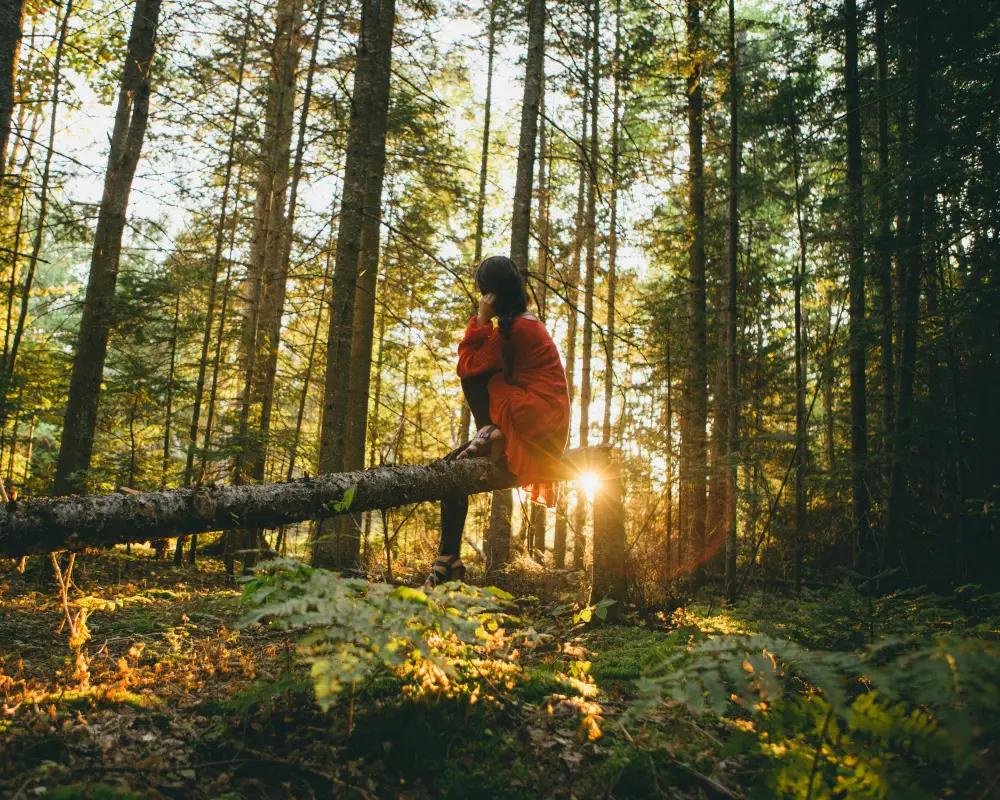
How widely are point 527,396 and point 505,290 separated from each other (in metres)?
1.03

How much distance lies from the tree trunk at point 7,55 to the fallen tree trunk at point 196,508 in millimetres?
3201

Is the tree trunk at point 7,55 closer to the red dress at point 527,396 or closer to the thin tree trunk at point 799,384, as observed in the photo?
the red dress at point 527,396

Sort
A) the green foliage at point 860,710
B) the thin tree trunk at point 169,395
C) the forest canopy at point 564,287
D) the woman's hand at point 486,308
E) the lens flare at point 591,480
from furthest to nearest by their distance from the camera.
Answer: the thin tree trunk at point 169,395 < the forest canopy at point 564,287 < the lens flare at point 591,480 < the woman's hand at point 486,308 < the green foliage at point 860,710

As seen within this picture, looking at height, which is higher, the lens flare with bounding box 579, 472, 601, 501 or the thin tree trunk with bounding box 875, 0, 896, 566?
the thin tree trunk with bounding box 875, 0, 896, 566

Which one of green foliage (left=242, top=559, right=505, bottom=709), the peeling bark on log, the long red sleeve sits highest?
the long red sleeve

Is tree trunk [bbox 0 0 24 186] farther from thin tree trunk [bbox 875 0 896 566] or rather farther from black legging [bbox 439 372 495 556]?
thin tree trunk [bbox 875 0 896 566]

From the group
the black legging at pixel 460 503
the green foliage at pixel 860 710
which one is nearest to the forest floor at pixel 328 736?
the green foliage at pixel 860 710

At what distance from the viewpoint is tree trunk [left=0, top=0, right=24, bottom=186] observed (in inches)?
167

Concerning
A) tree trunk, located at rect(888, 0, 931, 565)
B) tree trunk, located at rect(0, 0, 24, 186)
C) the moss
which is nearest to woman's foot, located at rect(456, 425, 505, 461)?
the moss

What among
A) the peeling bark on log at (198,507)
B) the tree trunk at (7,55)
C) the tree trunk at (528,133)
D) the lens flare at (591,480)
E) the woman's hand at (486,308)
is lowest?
the peeling bark on log at (198,507)

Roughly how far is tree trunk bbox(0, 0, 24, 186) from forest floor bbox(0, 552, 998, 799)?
4.10 metres

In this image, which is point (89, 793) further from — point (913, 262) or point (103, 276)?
point (913, 262)

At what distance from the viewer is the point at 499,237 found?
12883mm

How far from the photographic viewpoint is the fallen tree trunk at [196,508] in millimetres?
2861
